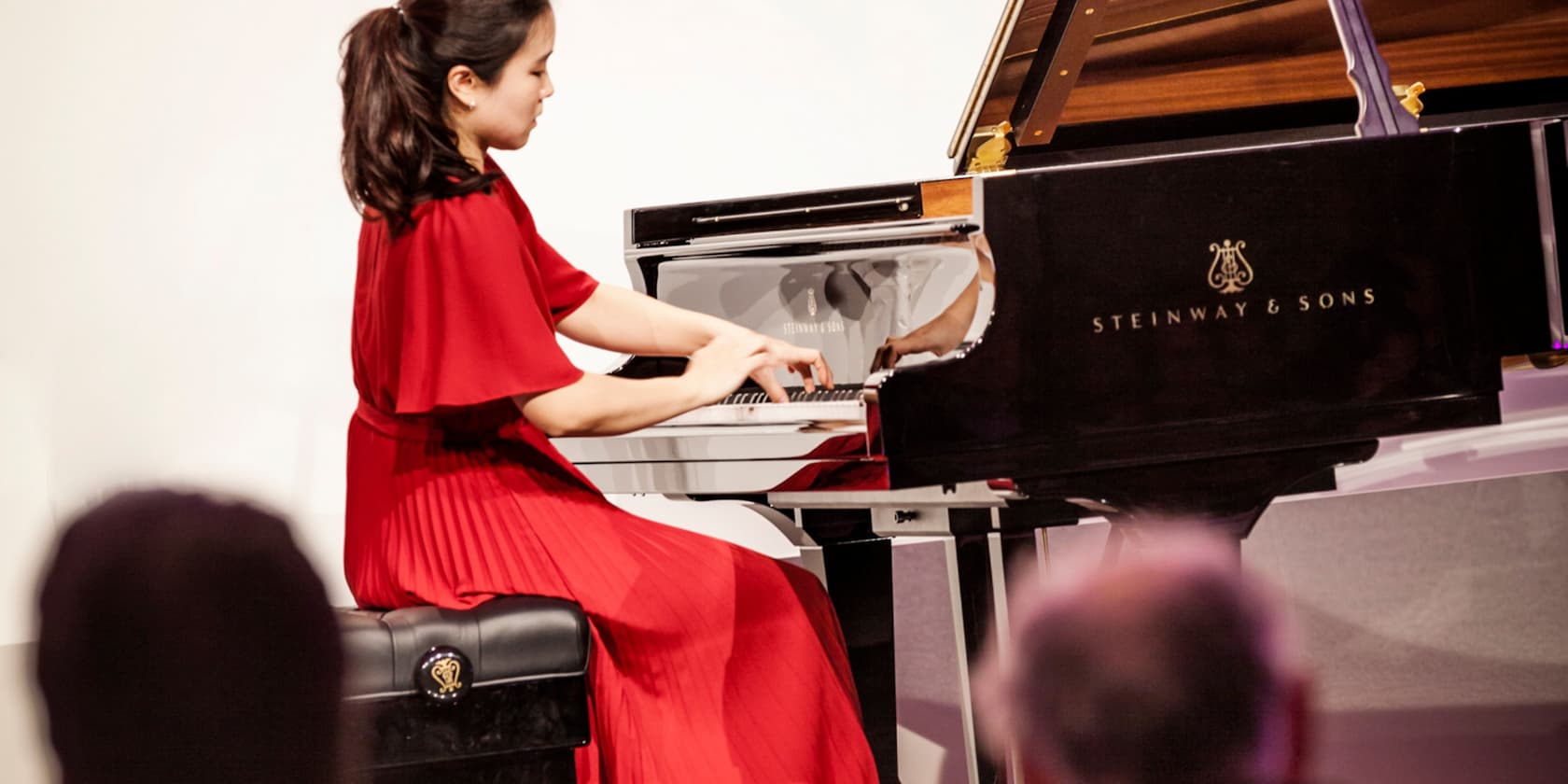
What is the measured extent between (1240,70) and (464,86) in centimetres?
159

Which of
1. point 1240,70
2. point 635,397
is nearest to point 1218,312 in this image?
point 635,397

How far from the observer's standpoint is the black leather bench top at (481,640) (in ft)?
4.71

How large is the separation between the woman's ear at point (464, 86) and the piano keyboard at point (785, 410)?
0.52 meters

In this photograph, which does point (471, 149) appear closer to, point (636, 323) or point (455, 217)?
point (455, 217)

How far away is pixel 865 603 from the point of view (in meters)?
2.21

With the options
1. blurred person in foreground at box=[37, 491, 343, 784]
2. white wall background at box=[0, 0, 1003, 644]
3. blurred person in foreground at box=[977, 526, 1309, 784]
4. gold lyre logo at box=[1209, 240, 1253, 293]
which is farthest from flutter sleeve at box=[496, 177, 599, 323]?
white wall background at box=[0, 0, 1003, 644]

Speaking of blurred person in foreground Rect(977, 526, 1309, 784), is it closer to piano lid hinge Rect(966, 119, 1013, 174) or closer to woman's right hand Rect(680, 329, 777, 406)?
woman's right hand Rect(680, 329, 777, 406)

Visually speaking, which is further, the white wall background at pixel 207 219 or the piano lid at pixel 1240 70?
the white wall background at pixel 207 219

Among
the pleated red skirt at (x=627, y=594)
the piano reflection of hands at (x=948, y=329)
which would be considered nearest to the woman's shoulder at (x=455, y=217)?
the pleated red skirt at (x=627, y=594)

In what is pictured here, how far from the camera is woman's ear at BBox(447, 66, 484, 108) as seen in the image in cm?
163

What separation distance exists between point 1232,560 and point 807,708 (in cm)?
51

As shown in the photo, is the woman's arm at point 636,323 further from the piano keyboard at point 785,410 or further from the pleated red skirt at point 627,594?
the pleated red skirt at point 627,594

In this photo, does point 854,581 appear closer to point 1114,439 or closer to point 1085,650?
point 1085,650

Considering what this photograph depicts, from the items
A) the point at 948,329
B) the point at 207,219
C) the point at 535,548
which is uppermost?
the point at 207,219
